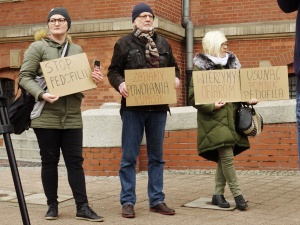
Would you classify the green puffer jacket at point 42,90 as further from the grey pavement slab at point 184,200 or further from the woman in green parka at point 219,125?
the woman in green parka at point 219,125

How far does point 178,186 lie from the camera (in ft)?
21.3

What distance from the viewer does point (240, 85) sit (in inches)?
202

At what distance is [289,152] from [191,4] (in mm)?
5765

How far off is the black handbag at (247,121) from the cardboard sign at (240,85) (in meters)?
0.12

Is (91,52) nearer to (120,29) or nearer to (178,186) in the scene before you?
(120,29)

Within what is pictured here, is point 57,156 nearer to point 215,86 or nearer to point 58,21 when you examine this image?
point 58,21

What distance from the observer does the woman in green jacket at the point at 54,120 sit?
15.4 feet

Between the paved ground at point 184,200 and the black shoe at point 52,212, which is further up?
the black shoe at point 52,212

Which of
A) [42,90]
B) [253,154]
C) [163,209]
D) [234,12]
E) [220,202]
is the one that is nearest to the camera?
[42,90]

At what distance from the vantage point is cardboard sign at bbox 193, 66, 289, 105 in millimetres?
5078

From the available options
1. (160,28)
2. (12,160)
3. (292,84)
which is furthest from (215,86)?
(292,84)

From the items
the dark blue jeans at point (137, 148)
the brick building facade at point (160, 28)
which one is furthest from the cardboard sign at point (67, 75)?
the brick building facade at point (160, 28)

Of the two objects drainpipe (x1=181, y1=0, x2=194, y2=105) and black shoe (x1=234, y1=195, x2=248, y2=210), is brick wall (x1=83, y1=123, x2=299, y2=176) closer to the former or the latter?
black shoe (x1=234, y1=195, x2=248, y2=210)

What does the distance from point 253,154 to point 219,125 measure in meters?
2.52
